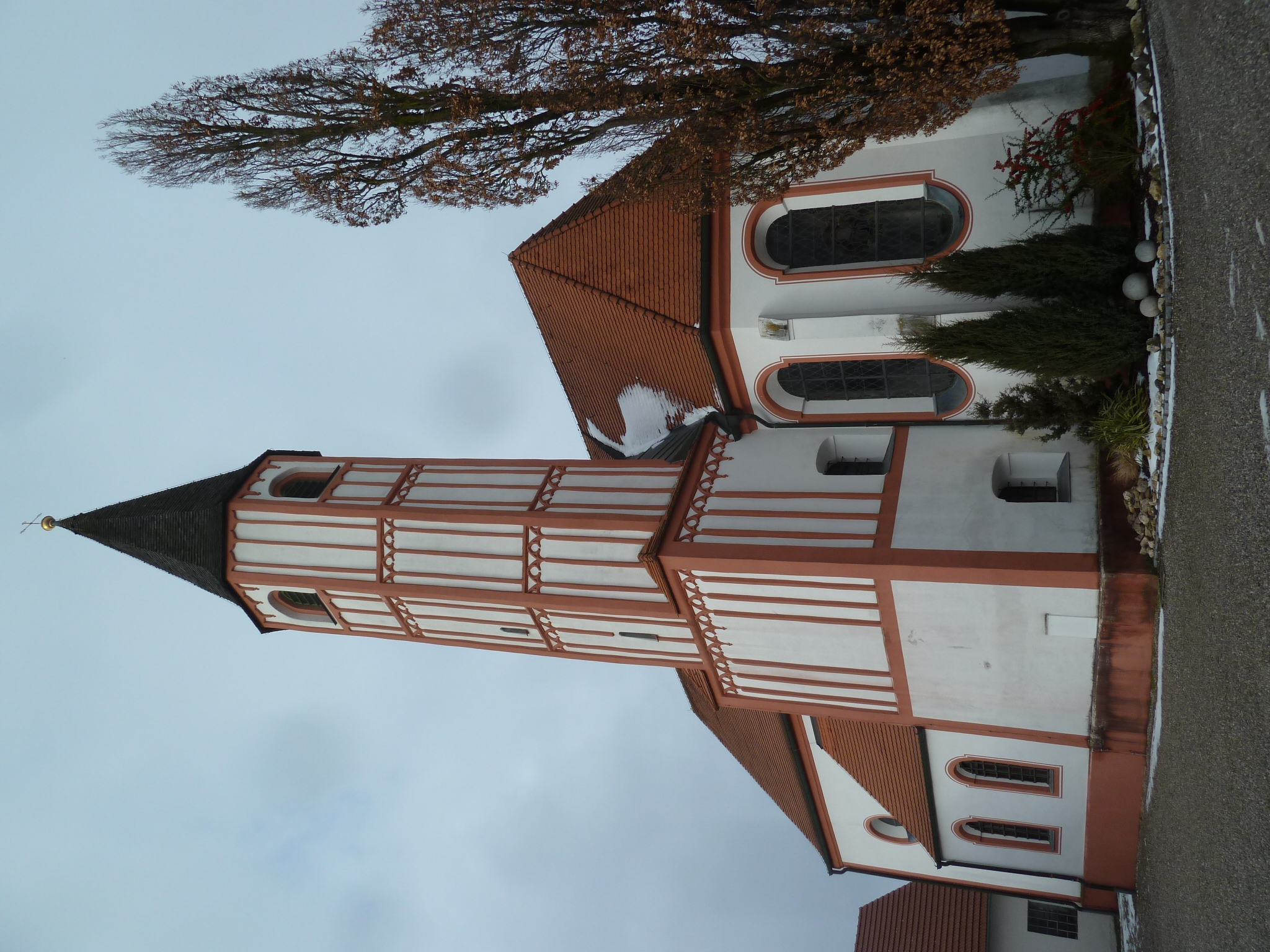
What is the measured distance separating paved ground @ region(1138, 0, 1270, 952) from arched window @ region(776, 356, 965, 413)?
11.6 feet

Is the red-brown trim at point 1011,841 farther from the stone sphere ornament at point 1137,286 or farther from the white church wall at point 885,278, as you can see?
the stone sphere ornament at point 1137,286

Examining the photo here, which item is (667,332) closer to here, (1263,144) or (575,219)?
(575,219)

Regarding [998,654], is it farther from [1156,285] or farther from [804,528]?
[1156,285]

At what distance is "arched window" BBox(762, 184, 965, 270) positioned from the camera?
1137 cm

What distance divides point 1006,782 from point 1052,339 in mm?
7610

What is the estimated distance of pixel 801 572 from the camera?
1081 centimetres

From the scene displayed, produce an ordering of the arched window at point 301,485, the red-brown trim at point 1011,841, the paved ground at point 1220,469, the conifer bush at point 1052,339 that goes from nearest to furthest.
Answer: the paved ground at point 1220,469
the conifer bush at point 1052,339
the arched window at point 301,485
the red-brown trim at point 1011,841

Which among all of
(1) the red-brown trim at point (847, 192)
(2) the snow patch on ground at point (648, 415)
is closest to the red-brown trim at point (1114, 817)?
(1) the red-brown trim at point (847, 192)

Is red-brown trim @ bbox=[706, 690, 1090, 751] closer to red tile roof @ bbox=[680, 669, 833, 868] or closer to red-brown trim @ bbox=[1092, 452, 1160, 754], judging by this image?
red-brown trim @ bbox=[1092, 452, 1160, 754]

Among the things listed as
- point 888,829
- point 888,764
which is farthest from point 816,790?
point 888,764

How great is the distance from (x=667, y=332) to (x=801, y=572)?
3.86 m

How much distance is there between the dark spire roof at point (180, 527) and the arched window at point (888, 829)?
441 inches

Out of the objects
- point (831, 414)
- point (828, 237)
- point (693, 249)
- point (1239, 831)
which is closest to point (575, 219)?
point (693, 249)

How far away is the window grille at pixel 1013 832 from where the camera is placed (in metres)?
14.4
